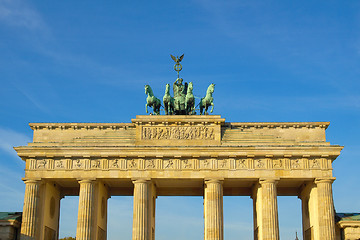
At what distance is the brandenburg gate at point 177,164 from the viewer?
4750 centimetres

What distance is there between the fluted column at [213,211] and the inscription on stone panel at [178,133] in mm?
4194

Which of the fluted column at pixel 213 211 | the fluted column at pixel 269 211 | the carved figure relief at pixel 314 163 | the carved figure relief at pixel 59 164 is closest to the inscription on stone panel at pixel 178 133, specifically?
the fluted column at pixel 213 211

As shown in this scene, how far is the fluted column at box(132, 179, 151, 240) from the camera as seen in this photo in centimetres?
4684

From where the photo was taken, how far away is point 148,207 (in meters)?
48.2

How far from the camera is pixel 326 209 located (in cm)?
4691

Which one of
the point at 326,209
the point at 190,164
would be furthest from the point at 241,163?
the point at 326,209

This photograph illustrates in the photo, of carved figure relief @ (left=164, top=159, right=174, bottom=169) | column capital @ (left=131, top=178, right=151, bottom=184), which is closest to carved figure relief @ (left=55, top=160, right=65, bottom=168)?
column capital @ (left=131, top=178, right=151, bottom=184)

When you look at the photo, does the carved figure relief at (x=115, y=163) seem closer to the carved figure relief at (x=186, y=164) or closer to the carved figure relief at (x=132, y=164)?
the carved figure relief at (x=132, y=164)

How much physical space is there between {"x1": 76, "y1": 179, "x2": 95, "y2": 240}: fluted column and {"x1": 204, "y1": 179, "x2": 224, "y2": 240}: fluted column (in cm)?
977

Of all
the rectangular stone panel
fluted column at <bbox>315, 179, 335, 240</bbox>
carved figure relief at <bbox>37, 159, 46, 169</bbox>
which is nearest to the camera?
fluted column at <bbox>315, 179, 335, 240</bbox>

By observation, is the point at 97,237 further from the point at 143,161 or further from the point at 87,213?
the point at 143,161

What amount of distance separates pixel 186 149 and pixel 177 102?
5.71 metres

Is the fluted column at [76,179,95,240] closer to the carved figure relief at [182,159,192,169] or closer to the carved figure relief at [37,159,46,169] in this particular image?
the carved figure relief at [37,159,46,169]

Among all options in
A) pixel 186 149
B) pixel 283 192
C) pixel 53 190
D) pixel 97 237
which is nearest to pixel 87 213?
pixel 97 237
